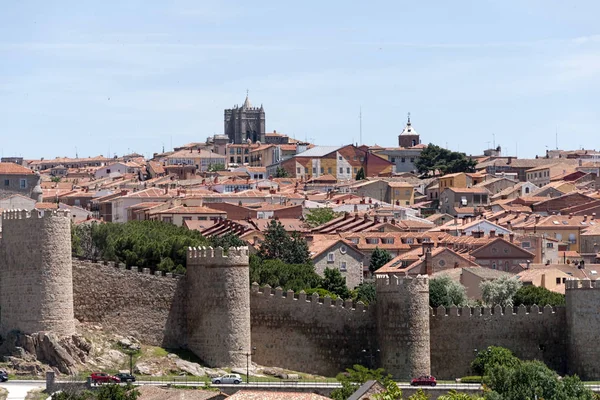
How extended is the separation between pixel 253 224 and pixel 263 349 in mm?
55768

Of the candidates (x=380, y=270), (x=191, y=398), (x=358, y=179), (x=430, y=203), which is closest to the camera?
(x=191, y=398)

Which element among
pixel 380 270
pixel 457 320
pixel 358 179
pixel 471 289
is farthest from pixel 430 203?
pixel 457 320

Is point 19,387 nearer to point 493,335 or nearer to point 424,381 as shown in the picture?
point 424,381

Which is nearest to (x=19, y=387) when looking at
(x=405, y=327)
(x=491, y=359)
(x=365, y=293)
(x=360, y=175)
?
(x=405, y=327)

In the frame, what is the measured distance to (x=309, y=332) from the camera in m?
67.5

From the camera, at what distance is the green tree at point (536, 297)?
78625 mm

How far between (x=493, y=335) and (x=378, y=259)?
4339cm

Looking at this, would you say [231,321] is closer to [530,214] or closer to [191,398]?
[191,398]

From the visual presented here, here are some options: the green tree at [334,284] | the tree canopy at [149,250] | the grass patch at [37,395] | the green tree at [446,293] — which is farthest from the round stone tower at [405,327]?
the green tree at [334,284]

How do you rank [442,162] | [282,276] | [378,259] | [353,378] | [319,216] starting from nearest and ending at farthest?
1. [353,378]
2. [282,276]
3. [378,259]
4. [319,216]
5. [442,162]

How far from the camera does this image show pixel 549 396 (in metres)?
59.9

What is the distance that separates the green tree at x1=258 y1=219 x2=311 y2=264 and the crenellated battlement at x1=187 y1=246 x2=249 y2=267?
34702 mm

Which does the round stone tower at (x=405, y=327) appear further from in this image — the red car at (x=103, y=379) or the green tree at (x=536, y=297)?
the green tree at (x=536, y=297)

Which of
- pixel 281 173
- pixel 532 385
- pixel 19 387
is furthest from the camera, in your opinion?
pixel 281 173
